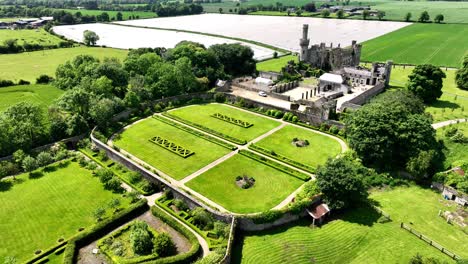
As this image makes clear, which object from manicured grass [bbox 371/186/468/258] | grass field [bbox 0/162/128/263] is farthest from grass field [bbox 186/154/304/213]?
manicured grass [bbox 371/186/468/258]

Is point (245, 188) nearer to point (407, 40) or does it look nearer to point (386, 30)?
point (407, 40)

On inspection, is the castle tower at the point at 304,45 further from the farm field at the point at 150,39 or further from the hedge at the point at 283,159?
the hedge at the point at 283,159

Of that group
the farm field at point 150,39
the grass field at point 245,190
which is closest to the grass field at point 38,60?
the farm field at point 150,39

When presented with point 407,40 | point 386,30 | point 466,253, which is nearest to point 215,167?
point 466,253

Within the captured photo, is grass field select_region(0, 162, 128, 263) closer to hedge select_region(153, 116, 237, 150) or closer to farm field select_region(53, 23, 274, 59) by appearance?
hedge select_region(153, 116, 237, 150)

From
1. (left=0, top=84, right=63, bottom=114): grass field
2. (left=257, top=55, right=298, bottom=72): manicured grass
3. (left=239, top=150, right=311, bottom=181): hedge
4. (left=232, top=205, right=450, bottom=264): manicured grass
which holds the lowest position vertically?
(left=232, top=205, right=450, bottom=264): manicured grass

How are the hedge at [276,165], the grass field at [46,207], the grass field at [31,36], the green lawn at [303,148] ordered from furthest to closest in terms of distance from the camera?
the grass field at [31,36] → the green lawn at [303,148] → the hedge at [276,165] → the grass field at [46,207]
